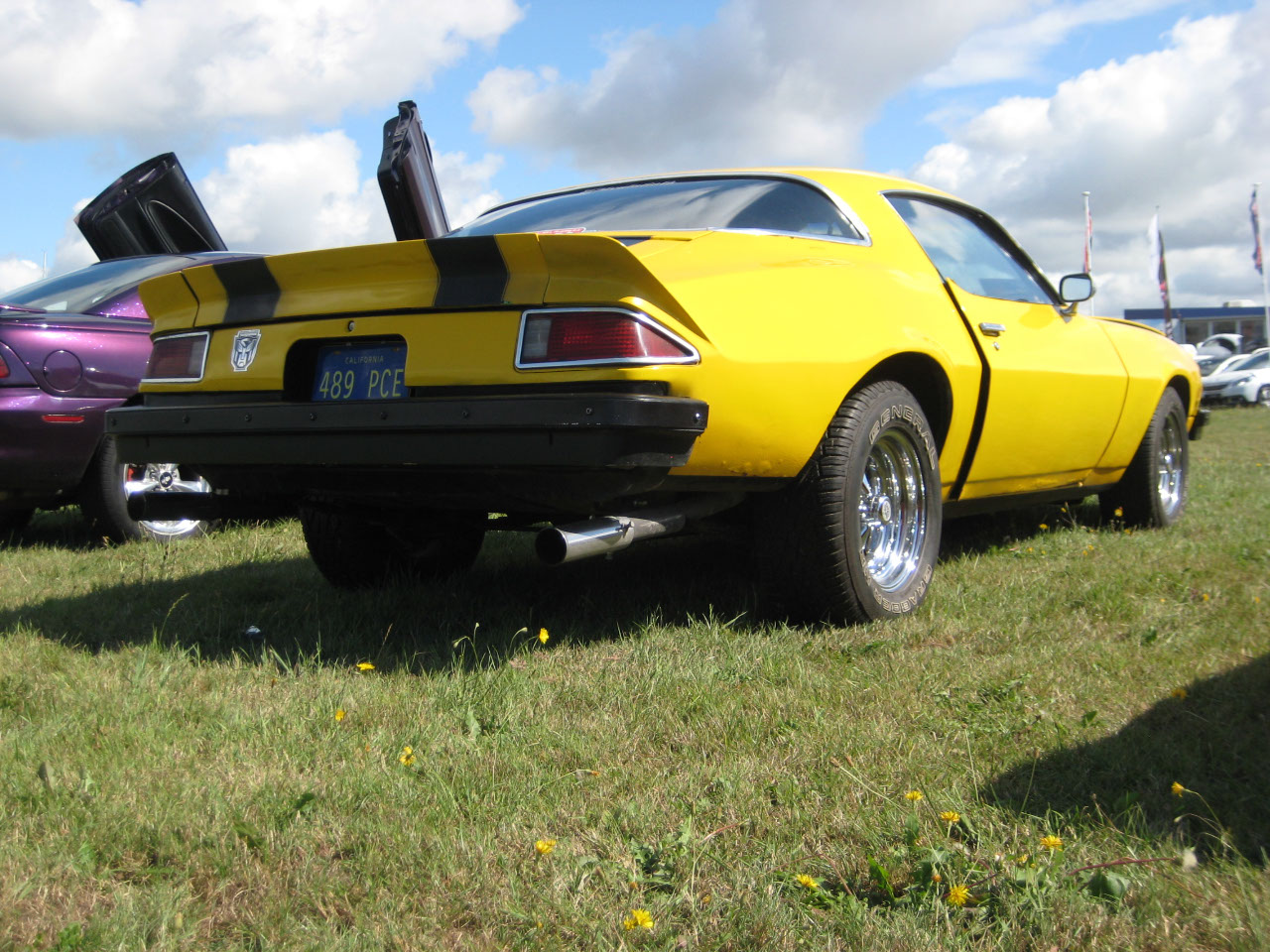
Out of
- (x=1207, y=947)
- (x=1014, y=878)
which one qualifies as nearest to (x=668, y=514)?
(x=1014, y=878)

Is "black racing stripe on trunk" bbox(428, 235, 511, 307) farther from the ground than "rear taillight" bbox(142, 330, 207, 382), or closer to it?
farther from the ground

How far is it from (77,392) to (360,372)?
2674mm

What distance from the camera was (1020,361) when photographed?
167 inches

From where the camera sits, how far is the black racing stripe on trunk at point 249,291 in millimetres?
3195

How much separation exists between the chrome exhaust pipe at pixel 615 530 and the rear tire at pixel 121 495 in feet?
9.87

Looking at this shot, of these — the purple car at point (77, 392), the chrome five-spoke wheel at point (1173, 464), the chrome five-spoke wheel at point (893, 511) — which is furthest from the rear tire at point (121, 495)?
the chrome five-spoke wheel at point (1173, 464)

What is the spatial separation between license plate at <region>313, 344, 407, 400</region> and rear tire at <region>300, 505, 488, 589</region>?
0.79 metres

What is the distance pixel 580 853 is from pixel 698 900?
0.76 feet

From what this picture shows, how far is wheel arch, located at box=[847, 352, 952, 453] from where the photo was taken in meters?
3.60

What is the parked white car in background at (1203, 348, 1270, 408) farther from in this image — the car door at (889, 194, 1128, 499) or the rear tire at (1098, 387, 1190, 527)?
the car door at (889, 194, 1128, 499)

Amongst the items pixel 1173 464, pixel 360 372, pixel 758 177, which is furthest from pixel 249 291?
pixel 1173 464

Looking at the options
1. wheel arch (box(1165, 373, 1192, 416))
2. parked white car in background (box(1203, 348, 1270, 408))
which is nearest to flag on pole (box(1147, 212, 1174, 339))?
parked white car in background (box(1203, 348, 1270, 408))

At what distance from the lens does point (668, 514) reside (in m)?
3.01

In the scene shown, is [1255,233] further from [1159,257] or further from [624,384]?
[624,384]
